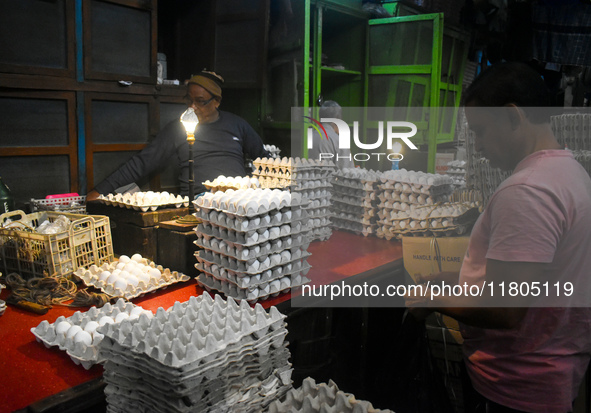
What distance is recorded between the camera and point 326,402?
153cm

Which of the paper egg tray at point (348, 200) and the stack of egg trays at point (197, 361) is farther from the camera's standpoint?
the paper egg tray at point (348, 200)

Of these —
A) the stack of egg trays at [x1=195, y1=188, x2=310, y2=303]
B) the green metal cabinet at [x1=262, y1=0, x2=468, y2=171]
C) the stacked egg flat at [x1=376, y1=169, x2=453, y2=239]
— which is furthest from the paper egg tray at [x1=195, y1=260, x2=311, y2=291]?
the green metal cabinet at [x1=262, y1=0, x2=468, y2=171]

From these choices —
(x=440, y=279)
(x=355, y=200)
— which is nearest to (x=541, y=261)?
(x=440, y=279)

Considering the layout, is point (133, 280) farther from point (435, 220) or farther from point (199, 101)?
point (199, 101)

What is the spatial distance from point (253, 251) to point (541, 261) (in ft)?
3.85

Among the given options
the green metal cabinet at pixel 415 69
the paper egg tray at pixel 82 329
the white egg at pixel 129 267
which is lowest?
the paper egg tray at pixel 82 329

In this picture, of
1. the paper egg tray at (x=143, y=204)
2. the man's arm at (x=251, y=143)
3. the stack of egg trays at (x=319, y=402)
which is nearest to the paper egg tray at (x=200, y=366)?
the stack of egg trays at (x=319, y=402)

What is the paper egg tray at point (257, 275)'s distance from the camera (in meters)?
2.14

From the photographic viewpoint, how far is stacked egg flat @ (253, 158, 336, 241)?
3.11m

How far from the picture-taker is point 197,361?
Answer: 4.34 ft

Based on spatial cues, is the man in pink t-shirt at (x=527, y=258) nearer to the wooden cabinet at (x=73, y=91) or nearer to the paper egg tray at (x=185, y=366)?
the paper egg tray at (x=185, y=366)

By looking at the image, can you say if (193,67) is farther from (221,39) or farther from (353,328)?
(353,328)

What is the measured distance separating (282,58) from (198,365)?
3869 millimetres

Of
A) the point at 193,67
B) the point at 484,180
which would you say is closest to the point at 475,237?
the point at 484,180
